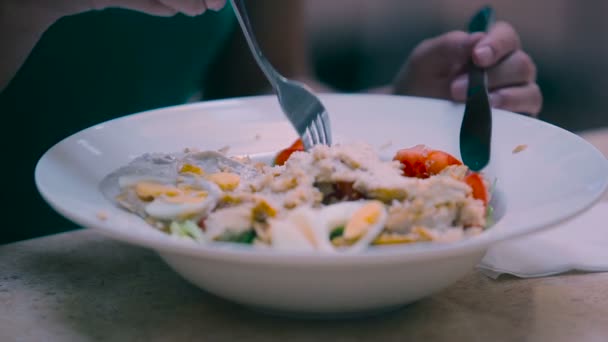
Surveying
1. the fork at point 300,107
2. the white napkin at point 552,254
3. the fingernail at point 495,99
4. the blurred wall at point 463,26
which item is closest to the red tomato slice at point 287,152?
the fork at point 300,107

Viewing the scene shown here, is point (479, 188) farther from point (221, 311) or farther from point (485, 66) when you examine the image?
point (485, 66)

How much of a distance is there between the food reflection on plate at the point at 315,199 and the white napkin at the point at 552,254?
0.07 m

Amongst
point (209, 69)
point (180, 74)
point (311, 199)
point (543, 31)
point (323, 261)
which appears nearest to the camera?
point (323, 261)

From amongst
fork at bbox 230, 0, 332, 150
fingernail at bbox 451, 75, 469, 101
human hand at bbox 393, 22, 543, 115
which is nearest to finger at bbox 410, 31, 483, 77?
human hand at bbox 393, 22, 543, 115

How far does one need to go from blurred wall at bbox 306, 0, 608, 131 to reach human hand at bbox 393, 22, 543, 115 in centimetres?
239

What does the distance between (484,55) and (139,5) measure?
53 centimetres

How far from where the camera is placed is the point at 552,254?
2.31ft

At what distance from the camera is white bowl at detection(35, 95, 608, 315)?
478mm

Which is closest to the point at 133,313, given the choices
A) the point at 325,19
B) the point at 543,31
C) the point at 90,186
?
the point at 90,186

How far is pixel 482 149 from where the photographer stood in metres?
0.79

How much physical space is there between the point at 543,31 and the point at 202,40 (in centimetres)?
283

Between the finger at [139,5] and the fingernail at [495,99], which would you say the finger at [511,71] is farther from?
the finger at [139,5]

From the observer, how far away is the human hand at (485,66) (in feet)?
3.43

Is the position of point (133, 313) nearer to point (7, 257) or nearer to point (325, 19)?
point (7, 257)
